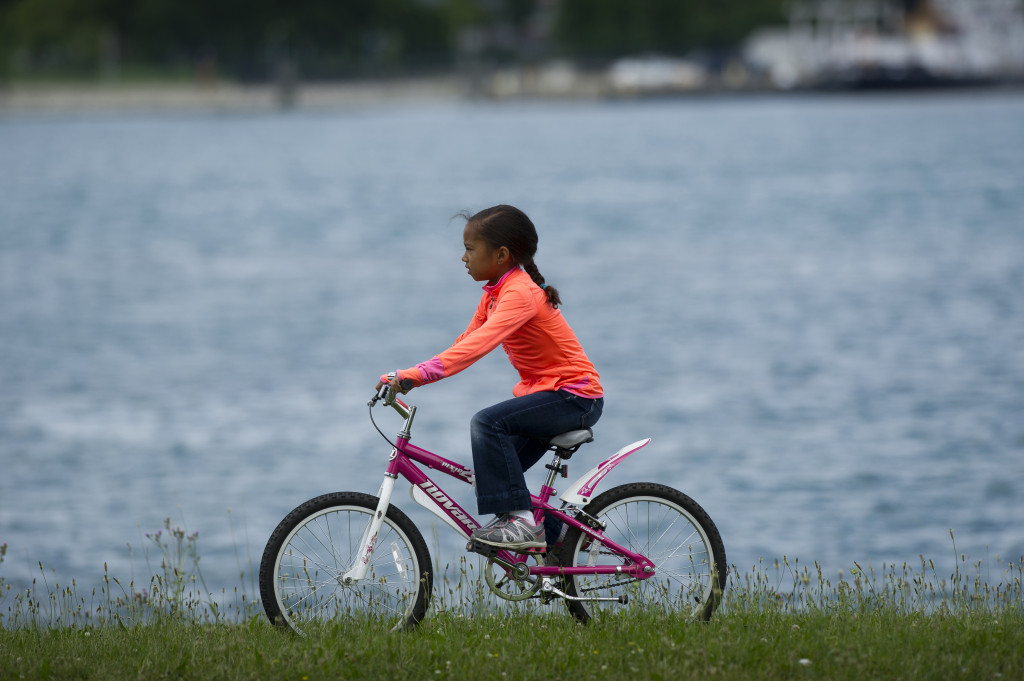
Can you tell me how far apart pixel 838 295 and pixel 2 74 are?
382 ft

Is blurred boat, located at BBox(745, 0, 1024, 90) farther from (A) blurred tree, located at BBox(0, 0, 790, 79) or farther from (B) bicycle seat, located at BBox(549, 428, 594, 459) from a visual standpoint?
(B) bicycle seat, located at BBox(549, 428, 594, 459)

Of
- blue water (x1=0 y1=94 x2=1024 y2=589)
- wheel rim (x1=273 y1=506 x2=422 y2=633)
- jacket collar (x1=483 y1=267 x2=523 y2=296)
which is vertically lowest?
blue water (x1=0 y1=94 x2=1024 y2=589)

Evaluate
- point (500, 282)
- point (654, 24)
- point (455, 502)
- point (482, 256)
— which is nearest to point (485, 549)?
point (455, 502)

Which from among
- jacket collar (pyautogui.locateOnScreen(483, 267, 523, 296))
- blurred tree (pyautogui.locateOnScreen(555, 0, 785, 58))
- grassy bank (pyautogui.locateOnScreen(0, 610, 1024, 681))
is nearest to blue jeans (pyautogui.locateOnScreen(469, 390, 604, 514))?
jacket collar (pyautogui.locateOnScreen(483, 267, 523, 296))

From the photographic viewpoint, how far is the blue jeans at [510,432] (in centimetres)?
568

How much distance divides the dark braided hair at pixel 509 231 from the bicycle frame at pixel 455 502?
813 millimetres

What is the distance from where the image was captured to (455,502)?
18.8 feet

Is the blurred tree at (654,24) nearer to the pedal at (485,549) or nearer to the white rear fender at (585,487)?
the white rear fender at (585,487)

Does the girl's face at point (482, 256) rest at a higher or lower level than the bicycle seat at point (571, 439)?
higher

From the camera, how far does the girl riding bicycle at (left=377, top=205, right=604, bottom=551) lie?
5676 millimetres

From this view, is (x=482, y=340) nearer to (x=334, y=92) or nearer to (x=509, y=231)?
(x=509, y=231)

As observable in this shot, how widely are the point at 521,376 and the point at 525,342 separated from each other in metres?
0.16

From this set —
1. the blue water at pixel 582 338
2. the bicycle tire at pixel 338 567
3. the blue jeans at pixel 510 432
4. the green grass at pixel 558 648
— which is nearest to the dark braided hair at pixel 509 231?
the blue jeans at pixel 510 432

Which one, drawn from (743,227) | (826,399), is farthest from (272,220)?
(826,399)
